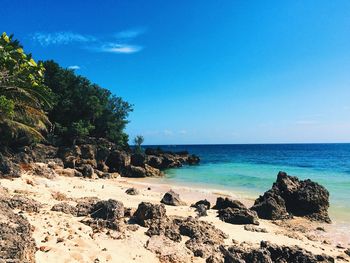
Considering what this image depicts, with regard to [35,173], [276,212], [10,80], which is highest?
[10,80]

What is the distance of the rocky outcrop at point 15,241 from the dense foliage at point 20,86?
5338 mm

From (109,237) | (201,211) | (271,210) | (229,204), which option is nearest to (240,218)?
(201,211)

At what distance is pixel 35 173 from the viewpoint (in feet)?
64.3

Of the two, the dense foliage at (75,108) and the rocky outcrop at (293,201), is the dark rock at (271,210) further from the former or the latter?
the dense foliage at (75,108)

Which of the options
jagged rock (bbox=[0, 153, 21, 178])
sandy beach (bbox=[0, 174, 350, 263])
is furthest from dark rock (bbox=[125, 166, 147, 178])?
sandy beach (bbox=[0, 174, 350, 263])

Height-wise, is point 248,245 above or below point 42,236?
below

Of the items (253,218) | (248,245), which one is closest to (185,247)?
(248,245)

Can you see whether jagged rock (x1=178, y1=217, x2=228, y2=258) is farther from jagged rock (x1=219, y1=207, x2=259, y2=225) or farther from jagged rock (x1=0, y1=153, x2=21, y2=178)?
jagged rock (x1=0, y1=153, x2=21, y2=178)

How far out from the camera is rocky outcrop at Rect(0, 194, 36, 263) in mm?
5617

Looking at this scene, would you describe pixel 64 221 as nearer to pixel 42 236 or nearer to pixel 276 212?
pixel 42 236

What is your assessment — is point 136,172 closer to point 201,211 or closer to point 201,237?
point 201,211

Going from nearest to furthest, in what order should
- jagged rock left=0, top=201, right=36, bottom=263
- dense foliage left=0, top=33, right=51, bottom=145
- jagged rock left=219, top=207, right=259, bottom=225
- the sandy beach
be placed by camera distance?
1. jagged rock left=0, top=201, right=36, bottom=263
2. the sandy beach
3. dense foliage left=0, top=33, right=51, bottom=145
4. jagged rock left=219, top=207, right=259, bottom=225

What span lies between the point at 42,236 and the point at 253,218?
811 cm

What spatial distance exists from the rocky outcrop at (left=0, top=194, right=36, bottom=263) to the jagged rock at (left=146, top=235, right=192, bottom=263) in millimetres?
2894
